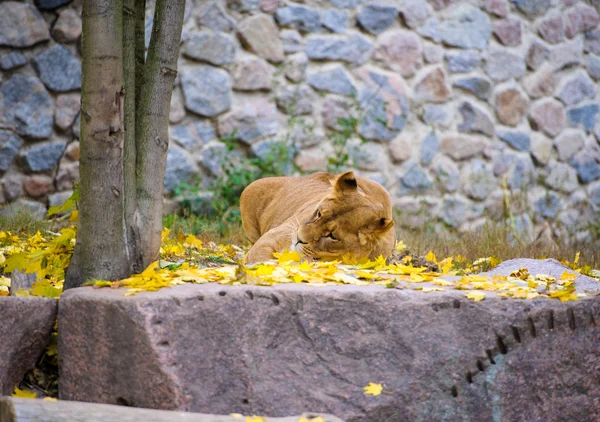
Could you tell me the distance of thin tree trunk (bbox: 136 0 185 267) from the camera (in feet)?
10.6

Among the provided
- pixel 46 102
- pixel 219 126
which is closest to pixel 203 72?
pixel 219 126

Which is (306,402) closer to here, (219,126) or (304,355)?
(304,355)

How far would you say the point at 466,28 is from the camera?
7762 mm

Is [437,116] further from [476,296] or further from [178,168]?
[476,296]

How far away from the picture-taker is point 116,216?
3045 millimetres

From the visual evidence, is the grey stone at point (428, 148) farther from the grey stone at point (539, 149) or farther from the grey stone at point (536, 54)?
the grey stone at point (536, 54)

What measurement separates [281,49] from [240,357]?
15.6 ft

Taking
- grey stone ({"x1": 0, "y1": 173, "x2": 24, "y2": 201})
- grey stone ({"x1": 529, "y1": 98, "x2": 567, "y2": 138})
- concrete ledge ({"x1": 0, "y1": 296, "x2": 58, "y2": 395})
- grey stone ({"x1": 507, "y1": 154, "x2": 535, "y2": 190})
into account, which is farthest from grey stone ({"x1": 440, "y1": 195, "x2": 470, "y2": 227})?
concrete ledge ({"x1": 0, "y1": 296, "x2": 58, "y2": 395})

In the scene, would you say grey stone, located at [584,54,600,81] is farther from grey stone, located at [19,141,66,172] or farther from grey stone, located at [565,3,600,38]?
grey stone, located at [19,141,66,172]

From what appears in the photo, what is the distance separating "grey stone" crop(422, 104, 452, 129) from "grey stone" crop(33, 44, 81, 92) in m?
3.60

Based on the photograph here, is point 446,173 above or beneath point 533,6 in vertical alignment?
beneath

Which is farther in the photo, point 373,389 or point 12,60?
point 12,60

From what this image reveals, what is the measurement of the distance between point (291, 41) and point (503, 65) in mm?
2579

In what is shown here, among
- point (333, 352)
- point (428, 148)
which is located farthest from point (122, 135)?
point (428, 148)
